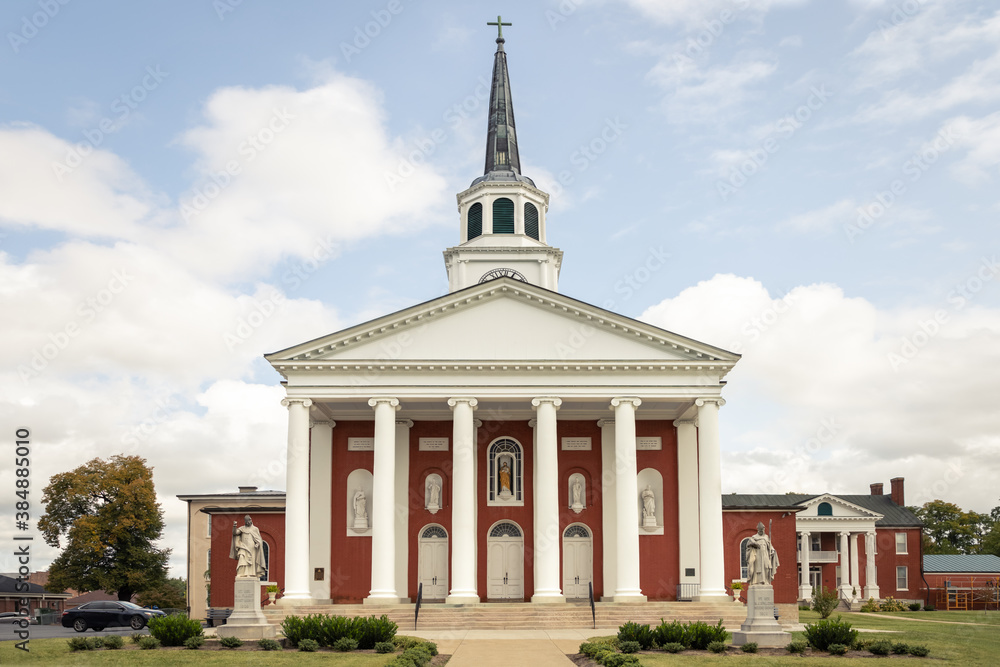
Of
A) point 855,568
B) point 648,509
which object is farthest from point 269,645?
point 855,568

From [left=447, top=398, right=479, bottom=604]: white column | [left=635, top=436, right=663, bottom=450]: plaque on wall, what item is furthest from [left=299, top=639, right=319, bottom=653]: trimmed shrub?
[left=635, top=436, right=663, bottom=450]: plaque on wall

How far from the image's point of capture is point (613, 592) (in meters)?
36.6

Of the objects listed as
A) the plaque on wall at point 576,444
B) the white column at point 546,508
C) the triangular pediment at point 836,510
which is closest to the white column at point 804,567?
the triangular pediment at point 836,510

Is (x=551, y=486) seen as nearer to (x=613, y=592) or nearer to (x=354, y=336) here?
(x=613, y=592)

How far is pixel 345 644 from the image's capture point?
73.3 feet

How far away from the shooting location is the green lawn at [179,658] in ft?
63.6

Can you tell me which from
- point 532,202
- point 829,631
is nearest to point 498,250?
point 532,202

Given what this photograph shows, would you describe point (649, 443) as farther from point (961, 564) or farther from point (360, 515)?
point (961, 564)

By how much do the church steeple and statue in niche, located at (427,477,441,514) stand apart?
382 inches

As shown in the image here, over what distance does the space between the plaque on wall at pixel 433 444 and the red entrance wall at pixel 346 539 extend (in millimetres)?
1979

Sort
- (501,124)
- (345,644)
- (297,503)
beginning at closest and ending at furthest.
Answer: (345,644) → (297,503) → (501,124)

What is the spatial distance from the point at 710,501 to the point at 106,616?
2280 cm

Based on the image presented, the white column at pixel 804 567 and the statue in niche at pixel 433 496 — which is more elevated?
the statue in niche at pixel 433 496

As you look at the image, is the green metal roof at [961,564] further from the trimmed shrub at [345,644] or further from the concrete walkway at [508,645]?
the trimmed shrub at [345,644]
